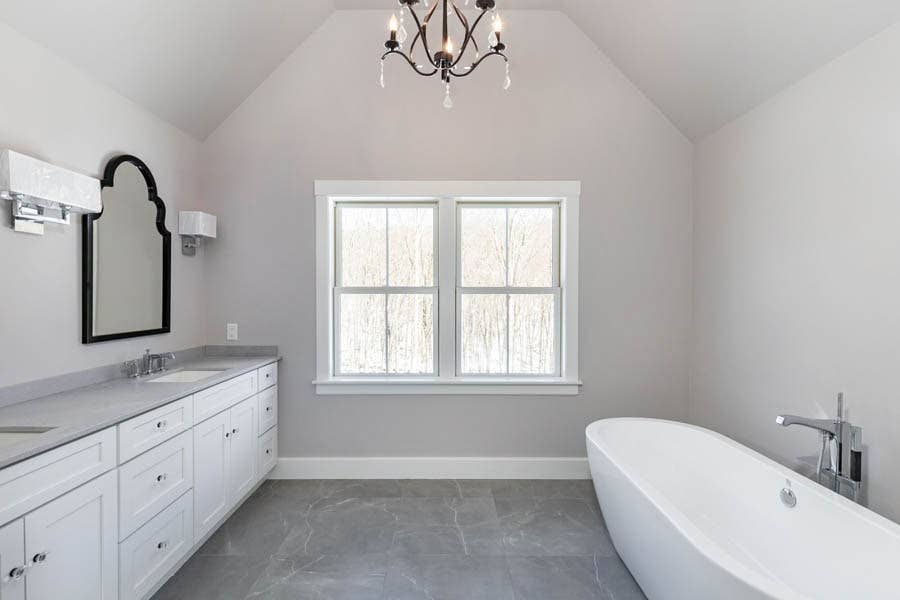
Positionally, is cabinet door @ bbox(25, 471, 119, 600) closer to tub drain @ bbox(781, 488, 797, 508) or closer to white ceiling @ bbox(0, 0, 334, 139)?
white ceiling @ bbox(0, 0, 334, 139)

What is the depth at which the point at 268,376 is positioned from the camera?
2818 millimetres

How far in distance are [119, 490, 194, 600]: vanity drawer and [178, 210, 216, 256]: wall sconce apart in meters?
1.61

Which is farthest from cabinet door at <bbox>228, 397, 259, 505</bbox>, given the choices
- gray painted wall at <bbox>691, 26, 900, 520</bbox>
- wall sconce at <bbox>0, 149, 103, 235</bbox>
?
gray painted wall at <bbox>691, 26, 900, 520</bbox>

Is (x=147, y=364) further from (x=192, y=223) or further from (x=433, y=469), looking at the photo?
(x=433, y=469)

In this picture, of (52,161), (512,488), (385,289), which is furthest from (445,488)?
(52,161)

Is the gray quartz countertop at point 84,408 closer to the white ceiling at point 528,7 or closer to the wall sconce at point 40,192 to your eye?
the wall sconce at point 40,192

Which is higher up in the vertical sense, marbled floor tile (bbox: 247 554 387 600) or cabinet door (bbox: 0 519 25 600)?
cabinet door (bbox: 0 519 25 600)

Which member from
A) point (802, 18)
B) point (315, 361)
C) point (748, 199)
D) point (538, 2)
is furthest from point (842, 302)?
point (315, 361)

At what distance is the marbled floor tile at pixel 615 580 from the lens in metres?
1.85

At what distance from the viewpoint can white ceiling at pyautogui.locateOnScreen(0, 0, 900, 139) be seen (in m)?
1.79

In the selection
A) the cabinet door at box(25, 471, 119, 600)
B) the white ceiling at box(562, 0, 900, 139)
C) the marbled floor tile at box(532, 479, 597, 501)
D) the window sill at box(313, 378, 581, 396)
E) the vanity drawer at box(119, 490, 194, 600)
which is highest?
the white ceiling at box(562, 0, 900, 139)

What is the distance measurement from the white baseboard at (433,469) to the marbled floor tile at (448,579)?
33.4 inches

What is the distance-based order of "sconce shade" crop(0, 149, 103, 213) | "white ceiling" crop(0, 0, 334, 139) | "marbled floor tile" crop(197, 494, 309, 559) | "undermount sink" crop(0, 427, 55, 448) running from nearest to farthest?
"undermount sink" crop(0, 427, 55, 448) < "sconce shade" crop(0, 149, 103, 213) < "white ceiling" crop(0, 0, 334, 139) < "marbled floor tile" crop(197, 494, 309, 559)

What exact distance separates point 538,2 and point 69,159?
296 centimetres
